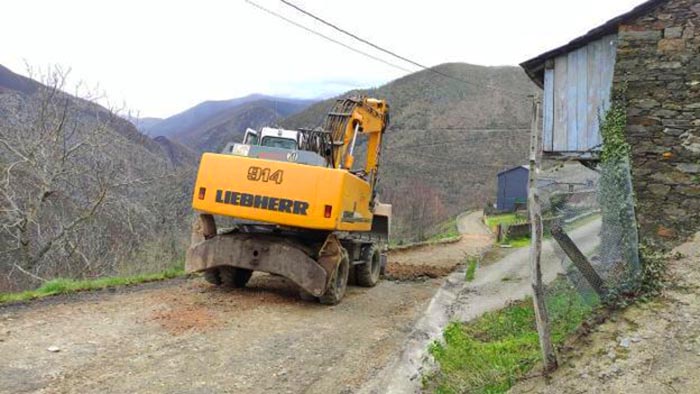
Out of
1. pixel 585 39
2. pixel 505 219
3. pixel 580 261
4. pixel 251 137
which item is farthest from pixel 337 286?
pixel 505 219

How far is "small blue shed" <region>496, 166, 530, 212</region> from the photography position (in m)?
51.2

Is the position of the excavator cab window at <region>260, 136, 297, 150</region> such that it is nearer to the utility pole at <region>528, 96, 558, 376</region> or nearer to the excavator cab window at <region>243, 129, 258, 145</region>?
the excavator cab window at <region>243, 129, 258, 145</region>

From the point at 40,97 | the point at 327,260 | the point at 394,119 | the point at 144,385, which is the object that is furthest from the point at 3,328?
the point at 394,119

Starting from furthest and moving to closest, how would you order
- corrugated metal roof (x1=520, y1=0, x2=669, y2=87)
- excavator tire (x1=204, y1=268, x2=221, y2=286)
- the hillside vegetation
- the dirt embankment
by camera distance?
the dirt embankment
the hillside vegetation
excavator tire (x1=204, y1=268, x2=221, y2=286)
corrugated metal roof (x1=520, y1=0, x2=669, y2=87)

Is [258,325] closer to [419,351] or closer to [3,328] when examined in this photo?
[419,351]

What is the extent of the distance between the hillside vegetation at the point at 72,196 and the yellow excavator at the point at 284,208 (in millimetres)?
5441

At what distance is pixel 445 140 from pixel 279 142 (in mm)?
65634

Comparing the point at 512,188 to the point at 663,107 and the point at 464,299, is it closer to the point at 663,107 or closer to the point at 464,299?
the point at 464,299

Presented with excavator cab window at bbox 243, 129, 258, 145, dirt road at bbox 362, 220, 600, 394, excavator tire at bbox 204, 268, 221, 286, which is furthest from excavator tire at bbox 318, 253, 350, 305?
excavator cab window at bbox 243, 129, 258, 145

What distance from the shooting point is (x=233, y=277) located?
34.8ft

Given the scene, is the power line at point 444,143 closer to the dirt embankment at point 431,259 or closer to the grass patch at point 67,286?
the dirt embankment at point 431,259

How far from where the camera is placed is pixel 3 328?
719 cm

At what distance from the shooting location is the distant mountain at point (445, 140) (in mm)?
53781

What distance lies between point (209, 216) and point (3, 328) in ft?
12.3
